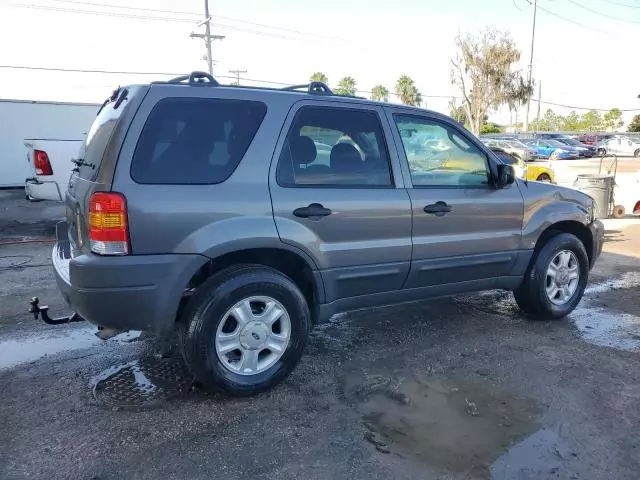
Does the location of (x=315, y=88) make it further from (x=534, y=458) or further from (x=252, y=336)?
(x=534, y=458)

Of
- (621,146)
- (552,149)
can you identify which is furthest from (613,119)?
(552,149)

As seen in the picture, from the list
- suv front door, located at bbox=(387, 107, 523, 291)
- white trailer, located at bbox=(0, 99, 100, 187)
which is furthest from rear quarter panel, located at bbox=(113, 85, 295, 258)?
white trailer, located at bbox=(0, 99, 100, 187)

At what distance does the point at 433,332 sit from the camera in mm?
4602

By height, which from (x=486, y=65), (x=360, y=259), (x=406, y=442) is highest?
(x=486, y=65)

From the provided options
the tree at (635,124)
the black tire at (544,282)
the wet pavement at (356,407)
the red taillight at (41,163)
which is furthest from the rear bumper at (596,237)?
the tree at (635,124)

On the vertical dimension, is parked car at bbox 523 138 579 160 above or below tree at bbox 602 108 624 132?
below

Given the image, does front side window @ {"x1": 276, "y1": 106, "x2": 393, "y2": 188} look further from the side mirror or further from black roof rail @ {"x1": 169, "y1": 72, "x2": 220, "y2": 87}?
the side mirror

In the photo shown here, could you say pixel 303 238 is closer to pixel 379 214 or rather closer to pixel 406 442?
pixel 379 214

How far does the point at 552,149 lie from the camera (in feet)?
113

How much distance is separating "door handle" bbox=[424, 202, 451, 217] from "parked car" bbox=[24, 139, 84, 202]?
23.9 ft

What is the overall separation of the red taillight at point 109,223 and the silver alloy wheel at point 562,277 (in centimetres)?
364

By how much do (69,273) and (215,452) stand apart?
54.2 inches

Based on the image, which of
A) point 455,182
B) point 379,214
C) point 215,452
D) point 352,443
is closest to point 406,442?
point 352,443

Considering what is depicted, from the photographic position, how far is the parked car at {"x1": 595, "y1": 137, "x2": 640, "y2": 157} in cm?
3597
